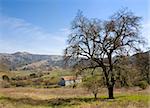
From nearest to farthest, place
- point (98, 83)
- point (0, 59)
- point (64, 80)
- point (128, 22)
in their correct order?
point (128, 22) → point (98, 83) → point (0, 59) → point (64, 80)

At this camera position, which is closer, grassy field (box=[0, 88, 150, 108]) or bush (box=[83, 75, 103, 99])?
grassy field (box=[0, 88, 150, 108])

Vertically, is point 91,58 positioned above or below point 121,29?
below

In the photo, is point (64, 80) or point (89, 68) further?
point (64, 80)

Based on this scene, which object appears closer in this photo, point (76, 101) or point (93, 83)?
point (76, 101)

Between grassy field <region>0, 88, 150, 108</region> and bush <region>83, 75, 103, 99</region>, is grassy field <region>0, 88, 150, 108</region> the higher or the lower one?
the lower one

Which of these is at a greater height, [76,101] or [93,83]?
[93,83]

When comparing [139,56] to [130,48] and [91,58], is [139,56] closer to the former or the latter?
[130,48]

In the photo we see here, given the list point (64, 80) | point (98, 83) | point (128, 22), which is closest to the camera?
point (128, 22)

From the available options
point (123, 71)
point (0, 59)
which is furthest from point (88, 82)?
point (0, 59)

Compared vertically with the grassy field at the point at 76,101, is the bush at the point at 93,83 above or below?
above

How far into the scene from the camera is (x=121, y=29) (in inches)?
1113

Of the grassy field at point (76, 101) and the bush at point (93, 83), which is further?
the bush at point (93, 83)

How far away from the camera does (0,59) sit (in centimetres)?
5534

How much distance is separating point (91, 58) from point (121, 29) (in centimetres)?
441
